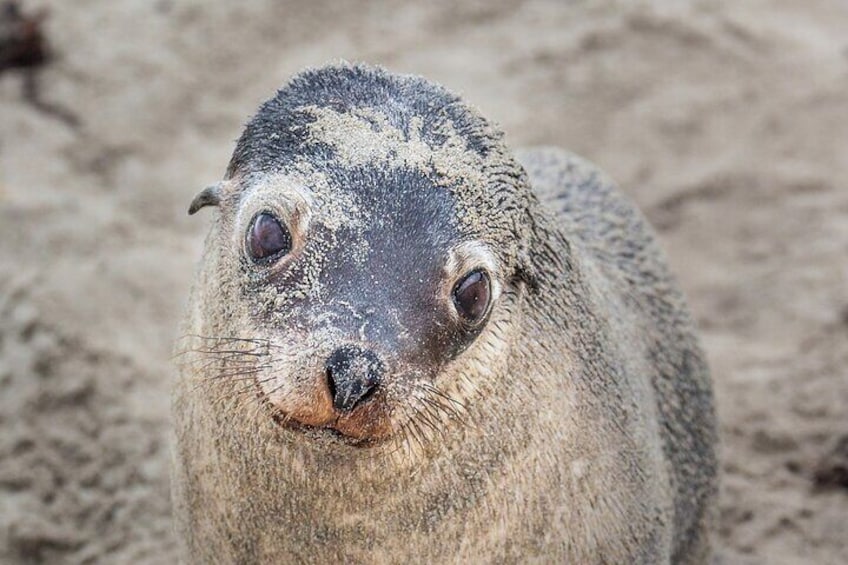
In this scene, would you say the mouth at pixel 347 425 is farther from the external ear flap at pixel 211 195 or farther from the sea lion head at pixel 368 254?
the external ear flap at pixel 211 195

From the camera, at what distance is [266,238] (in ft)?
8.71

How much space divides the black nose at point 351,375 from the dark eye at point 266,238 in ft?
1.08

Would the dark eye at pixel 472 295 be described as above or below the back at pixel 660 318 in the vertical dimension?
below

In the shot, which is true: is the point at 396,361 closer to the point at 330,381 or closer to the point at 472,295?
the point at 330,381

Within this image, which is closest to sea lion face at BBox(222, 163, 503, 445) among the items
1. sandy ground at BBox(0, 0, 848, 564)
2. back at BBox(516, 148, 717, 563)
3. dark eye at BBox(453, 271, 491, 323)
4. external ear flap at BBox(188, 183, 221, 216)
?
dark eye at BBox(453, 271, 491, 323)

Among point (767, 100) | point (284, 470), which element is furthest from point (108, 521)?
point (767, 100)

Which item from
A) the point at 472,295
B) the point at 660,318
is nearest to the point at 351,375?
the point at 472,295

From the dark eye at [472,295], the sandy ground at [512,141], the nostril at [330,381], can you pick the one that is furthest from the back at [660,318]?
the nostril at [330,381]

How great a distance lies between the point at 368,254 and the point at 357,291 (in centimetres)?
9

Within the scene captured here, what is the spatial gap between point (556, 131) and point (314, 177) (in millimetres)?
3701

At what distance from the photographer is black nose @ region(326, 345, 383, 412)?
7.73 feet

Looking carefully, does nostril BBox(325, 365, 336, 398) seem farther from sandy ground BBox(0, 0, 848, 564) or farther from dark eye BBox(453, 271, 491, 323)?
sandy ground BBox(0, 0, 848, 564)

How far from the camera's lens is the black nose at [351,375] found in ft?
7.73

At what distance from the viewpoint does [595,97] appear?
642 cm
